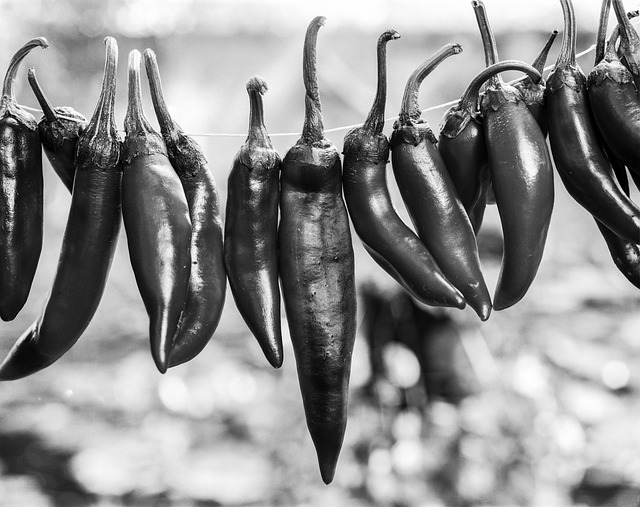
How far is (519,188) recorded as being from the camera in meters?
0.94

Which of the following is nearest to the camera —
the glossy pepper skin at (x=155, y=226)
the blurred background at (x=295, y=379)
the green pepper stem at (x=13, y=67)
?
the glossy pepper skin at (x=155, y=226)

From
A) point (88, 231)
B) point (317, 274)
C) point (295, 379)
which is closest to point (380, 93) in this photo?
point (317, 274)

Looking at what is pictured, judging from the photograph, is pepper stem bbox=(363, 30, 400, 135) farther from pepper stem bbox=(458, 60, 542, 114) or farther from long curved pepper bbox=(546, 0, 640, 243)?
long curved pepper bbox=(546, 0, 640, 243)

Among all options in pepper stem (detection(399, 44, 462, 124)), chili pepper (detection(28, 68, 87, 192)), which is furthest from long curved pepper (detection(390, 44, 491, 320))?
chili pepper (detection(28, 68, 87, 192))

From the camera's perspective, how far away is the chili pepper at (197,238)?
96cm

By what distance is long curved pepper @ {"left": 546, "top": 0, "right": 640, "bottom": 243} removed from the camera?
3.04ft

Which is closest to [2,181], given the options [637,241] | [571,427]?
[637,241]

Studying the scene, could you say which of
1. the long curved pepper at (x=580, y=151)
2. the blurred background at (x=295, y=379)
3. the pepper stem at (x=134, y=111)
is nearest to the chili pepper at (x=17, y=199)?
Answer: the pepper stem at (x=134, y=111)

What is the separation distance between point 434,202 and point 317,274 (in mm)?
198

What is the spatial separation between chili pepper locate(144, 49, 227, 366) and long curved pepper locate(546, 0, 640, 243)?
20.6 inches

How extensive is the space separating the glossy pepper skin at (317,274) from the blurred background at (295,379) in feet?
4.15

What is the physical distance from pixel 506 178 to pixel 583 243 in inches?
64.4

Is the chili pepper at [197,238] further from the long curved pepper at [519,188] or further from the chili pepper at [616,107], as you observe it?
the chili pepper at [616,107]

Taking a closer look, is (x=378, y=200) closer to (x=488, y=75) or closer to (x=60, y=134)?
(x=488, y=75)
